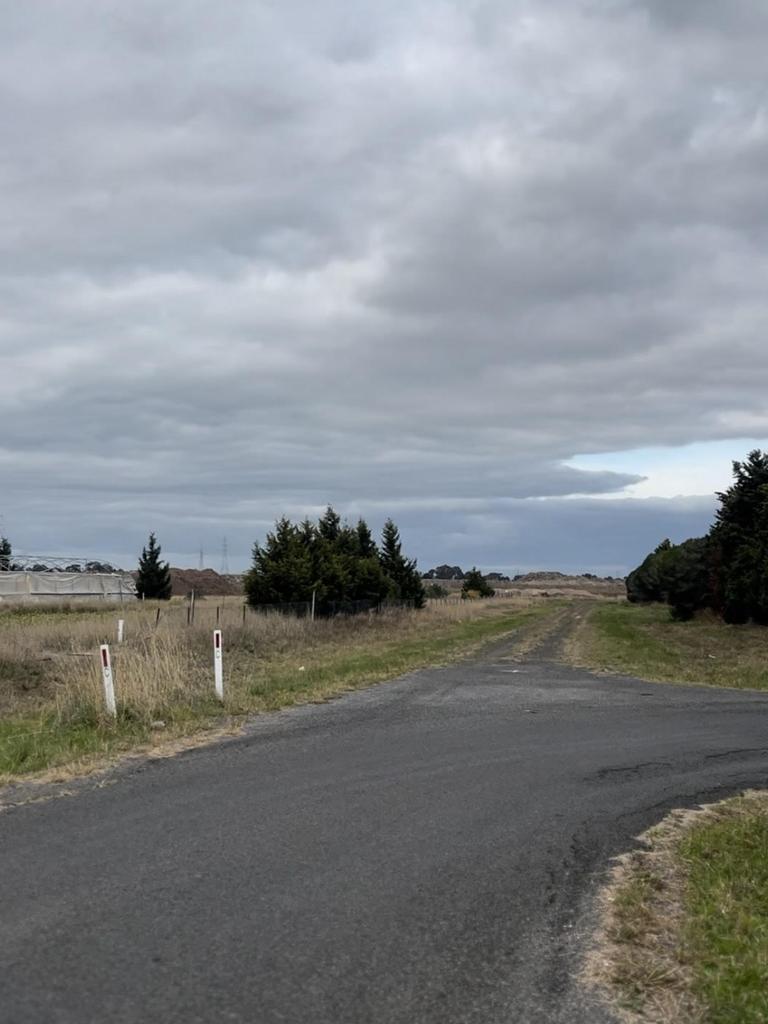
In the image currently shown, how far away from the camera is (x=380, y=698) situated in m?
17.2

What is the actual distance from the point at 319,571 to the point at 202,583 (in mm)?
81915

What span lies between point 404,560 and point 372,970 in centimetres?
6371

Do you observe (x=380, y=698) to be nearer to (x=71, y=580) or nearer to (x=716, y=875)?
(x=716, y=875)

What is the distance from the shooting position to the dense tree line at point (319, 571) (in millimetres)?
43562

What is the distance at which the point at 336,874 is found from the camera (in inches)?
269

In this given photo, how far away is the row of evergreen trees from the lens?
46.4 meters

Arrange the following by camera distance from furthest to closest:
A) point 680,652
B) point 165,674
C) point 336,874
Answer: point 680,652 < point 165,674 < point 336,874

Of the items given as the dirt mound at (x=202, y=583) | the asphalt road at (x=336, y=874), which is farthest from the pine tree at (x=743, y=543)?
the dirt mound at (x=202, y=583)

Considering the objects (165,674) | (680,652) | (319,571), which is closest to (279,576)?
(319,571)

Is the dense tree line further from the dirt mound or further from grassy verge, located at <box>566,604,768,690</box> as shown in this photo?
the dirt mound

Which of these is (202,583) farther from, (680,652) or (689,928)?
(689,928)

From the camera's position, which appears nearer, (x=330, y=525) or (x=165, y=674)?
(x=165, y=674)

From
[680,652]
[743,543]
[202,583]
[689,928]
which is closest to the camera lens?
[689,928]

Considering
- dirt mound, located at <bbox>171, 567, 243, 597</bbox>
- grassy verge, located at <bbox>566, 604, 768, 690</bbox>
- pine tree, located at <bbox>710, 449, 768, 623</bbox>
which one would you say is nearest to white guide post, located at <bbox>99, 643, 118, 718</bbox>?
grassy verge, located at <bbox>566, 604, 768, 690</bbox>
